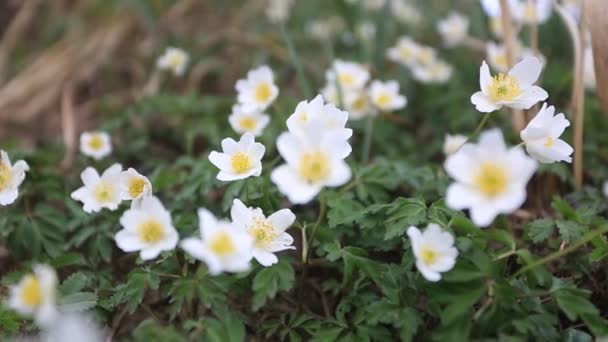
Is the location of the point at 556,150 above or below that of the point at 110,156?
above

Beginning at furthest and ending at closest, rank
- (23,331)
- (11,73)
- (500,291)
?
(11,73), (23,331), (500,291)

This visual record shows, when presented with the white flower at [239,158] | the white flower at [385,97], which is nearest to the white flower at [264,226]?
the white flower at [239,158]

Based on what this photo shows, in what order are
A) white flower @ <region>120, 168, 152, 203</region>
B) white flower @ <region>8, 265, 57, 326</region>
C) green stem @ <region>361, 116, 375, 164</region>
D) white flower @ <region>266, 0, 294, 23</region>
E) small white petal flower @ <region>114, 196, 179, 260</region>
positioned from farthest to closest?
1. white flower @ <region>266, 0, 294, 23</region>
2. green stem @ <region>361, 116, 375, 164</region>
3. white flower @ <region>120, 168, 152, 203</region>
4. small white petal flower @ <region>114, 196, 179, 260</region>
5. white flower @ <region>8, 265, 57, 326</region>

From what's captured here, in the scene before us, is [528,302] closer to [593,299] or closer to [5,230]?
[593,299]

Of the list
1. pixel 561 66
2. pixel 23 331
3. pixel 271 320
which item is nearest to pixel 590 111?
pixel 561 66

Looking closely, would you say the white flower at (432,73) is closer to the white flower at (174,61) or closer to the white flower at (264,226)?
the white flower at (174,61)

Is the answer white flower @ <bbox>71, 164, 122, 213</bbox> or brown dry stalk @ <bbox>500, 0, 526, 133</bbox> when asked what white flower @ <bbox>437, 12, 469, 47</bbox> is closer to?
brown dry stalk @ <bbox>500, 0, 526, 133</bbox>

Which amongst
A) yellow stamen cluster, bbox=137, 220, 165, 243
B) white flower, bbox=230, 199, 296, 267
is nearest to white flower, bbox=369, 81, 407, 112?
white flower, bbox=230, 199, 296, 267
